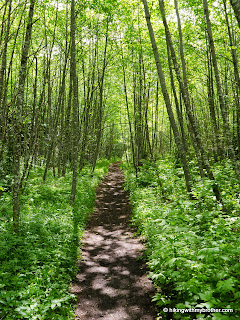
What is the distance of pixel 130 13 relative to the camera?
1144 centimetres

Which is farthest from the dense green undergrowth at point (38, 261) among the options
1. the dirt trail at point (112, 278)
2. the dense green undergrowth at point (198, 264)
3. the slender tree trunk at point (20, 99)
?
the dense green undergrowth at point (198, 264)

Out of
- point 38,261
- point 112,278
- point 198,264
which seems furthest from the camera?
point 112,278

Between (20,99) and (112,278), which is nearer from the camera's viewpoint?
(112,278)

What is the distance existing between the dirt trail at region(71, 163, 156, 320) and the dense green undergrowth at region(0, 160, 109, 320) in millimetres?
334

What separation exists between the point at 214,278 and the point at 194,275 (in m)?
0.30

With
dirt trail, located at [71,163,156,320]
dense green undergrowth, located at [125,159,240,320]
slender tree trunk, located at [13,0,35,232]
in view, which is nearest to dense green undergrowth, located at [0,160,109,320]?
dirt trail, located at [71,163,156,320]

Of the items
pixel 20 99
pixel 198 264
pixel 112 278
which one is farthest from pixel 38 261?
pixel 20 99

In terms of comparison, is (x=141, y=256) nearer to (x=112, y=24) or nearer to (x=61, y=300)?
(x=61, y=300)

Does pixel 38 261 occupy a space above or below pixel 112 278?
above

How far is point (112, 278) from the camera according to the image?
4.88 metres

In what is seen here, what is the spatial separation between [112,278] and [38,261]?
168 cm

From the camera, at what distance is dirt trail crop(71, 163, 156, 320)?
12.7ft

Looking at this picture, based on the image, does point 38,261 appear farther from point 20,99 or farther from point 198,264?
point 20,99

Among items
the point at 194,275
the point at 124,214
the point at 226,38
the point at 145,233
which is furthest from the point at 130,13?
the point at 194,275
